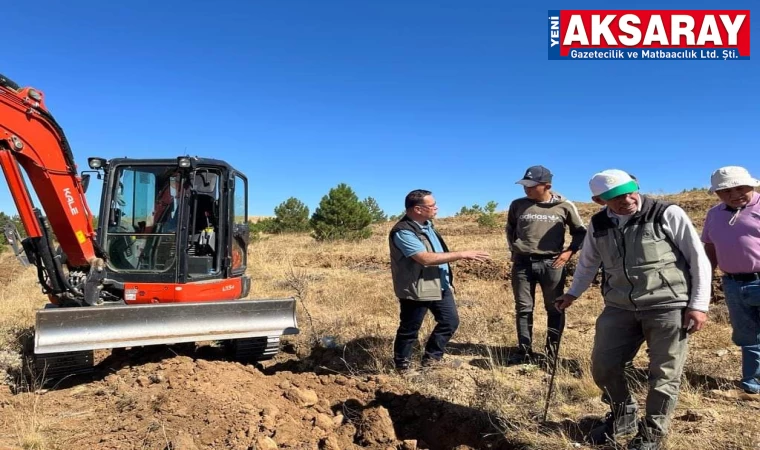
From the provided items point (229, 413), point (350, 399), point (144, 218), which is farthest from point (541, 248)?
point (144, 218)

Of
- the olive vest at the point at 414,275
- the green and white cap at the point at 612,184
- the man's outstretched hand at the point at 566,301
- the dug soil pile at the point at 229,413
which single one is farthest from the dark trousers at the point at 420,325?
the green and white cap at the point at 612,184

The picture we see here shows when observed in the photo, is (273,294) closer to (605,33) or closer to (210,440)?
(210,440)

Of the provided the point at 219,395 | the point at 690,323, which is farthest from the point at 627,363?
the point at 219,395

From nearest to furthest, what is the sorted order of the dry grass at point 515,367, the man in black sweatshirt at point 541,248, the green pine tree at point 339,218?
the dry grass at point 515,367, the man in black sweatshirt at point 541,248, the green pine tree at point 339,218

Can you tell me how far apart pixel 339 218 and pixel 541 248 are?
693 inches

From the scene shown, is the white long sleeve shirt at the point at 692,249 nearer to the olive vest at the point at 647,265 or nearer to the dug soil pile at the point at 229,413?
the olive vest at the point at 647,265

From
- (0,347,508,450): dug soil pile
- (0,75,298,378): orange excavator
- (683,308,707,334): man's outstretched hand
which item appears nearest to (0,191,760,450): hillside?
(0,347,508,450): dug soil pile

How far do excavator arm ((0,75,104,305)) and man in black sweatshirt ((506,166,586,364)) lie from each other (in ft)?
13.6

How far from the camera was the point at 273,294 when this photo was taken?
31.4 ft

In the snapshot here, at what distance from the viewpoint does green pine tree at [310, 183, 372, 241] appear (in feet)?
71.2

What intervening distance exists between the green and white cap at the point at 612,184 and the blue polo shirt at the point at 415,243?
5.60ft

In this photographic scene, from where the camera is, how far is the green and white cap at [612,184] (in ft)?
9.59

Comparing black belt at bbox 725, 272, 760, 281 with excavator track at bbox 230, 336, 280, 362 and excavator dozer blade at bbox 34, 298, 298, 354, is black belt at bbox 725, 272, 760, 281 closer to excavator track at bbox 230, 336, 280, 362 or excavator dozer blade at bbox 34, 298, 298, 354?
excavator dozer blade at bbox 34, 298, 298, 354

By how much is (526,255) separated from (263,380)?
108 inches
